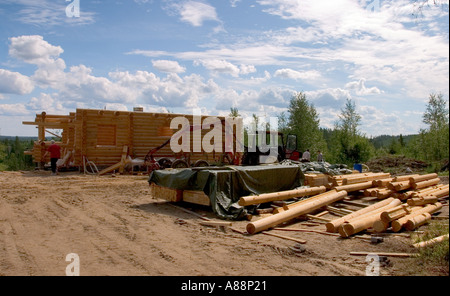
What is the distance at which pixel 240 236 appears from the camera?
7.84m

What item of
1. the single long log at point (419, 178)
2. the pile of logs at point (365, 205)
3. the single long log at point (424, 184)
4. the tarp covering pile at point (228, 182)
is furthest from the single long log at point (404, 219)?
the tarp covering pile at point (228, 182)

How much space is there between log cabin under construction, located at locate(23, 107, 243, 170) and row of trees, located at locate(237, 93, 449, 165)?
67.7ft

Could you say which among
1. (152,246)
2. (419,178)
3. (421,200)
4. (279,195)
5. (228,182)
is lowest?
(152,246)

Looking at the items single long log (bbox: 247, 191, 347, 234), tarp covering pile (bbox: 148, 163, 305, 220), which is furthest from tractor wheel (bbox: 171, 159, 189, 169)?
single long log (bbox: 247, 191, 347, 234)

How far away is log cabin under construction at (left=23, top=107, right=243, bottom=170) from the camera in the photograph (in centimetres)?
2047

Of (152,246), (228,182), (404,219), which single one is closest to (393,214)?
(404,219)

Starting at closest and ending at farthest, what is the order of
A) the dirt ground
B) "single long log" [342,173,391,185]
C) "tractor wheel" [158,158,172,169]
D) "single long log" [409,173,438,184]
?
the dirt ground, "single long log" [342,173,391,185], "single long log" [409,173,438,184], "tractor wheel" [158,158,172,169]

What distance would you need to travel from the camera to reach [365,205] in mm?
11516

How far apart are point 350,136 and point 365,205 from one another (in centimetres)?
2960

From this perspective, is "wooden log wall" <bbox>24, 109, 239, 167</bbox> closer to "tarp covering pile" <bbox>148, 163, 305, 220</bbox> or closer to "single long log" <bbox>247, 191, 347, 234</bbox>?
"tarp covering pile" <bbox>148, 163, 305, 220</bbox>

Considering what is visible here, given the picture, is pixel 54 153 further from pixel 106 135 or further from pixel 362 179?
pixel 362 179

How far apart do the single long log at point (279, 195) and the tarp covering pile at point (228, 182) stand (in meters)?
0.25

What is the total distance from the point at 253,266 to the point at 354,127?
43.9 m

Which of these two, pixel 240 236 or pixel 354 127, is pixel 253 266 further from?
pixel 354 127
